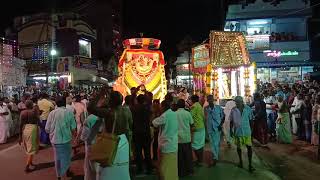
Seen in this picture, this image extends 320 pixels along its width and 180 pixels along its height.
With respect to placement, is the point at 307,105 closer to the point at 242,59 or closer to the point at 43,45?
the point at 242,59

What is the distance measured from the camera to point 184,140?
9898mm

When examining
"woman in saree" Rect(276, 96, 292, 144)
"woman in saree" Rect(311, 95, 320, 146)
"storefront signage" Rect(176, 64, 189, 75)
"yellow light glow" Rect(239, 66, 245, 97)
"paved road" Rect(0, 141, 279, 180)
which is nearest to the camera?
"paved road" Rect(0, 141, 279, 180)

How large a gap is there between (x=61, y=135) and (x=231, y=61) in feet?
35.9

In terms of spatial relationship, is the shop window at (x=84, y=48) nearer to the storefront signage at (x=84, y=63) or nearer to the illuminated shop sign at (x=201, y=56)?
the storefront signage at (x=84, y=63)

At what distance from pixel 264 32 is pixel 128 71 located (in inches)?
787

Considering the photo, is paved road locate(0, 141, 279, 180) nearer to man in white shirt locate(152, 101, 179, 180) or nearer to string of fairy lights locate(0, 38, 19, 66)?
man in white shirt locate(152, 101, 179, 180)

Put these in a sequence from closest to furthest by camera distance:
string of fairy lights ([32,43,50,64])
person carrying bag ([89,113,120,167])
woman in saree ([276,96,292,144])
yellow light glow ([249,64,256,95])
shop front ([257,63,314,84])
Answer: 1. person carrying bag ([89,113,120,167])
2. woman in saree ([276,96,292,144])
3. yellow light glow ([249,64,256,95])
4. shop front ([257,63,314,84])
5. string of fairy lights ([32,43,50,64])

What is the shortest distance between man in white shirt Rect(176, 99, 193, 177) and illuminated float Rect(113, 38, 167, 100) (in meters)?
9.13

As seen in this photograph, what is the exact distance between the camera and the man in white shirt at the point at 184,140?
9.59 m

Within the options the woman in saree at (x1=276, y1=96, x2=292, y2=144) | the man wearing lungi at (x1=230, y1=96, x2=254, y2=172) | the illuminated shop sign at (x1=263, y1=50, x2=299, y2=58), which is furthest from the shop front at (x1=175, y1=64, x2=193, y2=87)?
the man wearing lungi at (x1=230, y1=96, x2=254, y2=172)

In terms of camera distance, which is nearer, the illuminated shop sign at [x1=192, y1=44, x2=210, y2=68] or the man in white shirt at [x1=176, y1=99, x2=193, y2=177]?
the man in white shirt at [x1=176, y1=99, x2=193, y2=177]

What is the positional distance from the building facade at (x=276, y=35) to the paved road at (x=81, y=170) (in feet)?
71.2

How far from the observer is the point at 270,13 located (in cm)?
3681

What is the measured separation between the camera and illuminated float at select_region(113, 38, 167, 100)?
19656mm
